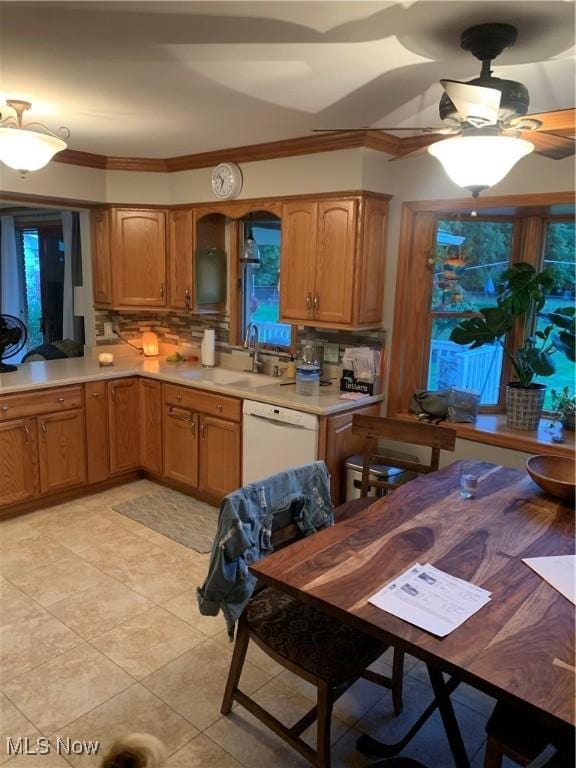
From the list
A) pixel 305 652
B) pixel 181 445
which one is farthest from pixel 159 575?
pixel 305 652

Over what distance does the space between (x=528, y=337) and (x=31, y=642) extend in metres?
3.10

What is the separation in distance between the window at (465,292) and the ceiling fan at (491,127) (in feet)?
5.04

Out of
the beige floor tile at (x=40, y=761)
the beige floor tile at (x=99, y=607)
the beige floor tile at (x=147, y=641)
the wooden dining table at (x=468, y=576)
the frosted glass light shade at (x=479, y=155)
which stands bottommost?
the beige floor tile at (x=40, y=761)

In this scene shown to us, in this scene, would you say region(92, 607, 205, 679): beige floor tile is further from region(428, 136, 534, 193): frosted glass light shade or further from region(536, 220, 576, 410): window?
region(536, 220, 576, 410): window

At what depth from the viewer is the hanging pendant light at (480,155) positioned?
1.77 m

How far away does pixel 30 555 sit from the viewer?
3.33 metres

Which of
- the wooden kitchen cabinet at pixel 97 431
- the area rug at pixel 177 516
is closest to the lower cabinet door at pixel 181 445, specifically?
the area rug at pixel 177 516

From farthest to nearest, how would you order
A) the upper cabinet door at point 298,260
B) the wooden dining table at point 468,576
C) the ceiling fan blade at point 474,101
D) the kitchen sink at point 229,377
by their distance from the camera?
the kitchen sink at point 229,377
the upper cabinet door at point 298,260
the ceiling fan blade at point 474,101
the wooden dining table at point 468,576

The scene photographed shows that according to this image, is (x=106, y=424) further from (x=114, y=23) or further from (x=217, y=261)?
(x=114, y=23)

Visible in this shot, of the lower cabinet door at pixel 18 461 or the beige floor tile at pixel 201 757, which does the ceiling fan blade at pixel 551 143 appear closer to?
the beige floor tile at pixel 201 757

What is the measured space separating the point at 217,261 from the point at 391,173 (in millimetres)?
1524

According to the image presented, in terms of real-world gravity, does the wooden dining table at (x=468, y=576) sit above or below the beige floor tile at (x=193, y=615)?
above

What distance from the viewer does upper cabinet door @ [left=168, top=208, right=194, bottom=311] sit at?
4.30 meters

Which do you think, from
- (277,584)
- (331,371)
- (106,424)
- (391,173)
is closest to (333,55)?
(391,173)
